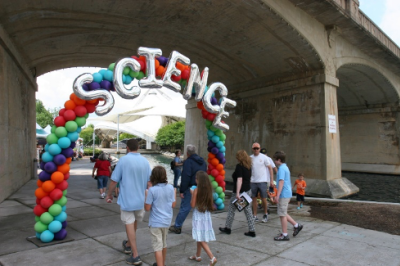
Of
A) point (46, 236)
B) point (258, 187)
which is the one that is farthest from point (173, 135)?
point (46, 236)

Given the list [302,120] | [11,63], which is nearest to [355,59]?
[302,120]

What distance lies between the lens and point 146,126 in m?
75.3

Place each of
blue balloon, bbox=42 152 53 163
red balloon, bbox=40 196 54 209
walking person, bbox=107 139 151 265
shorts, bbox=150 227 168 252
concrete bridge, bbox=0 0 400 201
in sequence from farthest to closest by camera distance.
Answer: concrete bridge, bbox=0 0 400 201, blue balloon, bbox=42 152 53 163, red balloon, bbox=40 196 54 209, walking person, bbox=107 139 151 265, shorts, bbox=150 227 168 252

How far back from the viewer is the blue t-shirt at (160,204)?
13.3ft

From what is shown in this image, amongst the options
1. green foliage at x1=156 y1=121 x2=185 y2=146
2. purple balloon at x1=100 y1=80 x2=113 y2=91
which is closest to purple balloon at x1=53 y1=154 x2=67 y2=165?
purple balloon at x1=100 y1=80 x2=113 y2=91

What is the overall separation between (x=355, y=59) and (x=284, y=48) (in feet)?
17.6

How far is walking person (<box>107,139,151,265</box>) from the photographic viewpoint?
14.7 ft

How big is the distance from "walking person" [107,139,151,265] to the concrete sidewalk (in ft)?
1.62

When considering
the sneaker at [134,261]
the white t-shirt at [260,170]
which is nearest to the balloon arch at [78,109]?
the sneaker at [134,261]

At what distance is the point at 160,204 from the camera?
4.12 m

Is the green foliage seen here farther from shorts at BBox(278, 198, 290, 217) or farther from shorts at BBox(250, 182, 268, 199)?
shorts at BBox(278, 198, 290, 217)

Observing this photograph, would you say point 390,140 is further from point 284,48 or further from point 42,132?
point 42,132

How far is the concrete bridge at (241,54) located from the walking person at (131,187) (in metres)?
5.83

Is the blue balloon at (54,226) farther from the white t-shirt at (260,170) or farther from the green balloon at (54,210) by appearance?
the white t-shirt at (260,170)
